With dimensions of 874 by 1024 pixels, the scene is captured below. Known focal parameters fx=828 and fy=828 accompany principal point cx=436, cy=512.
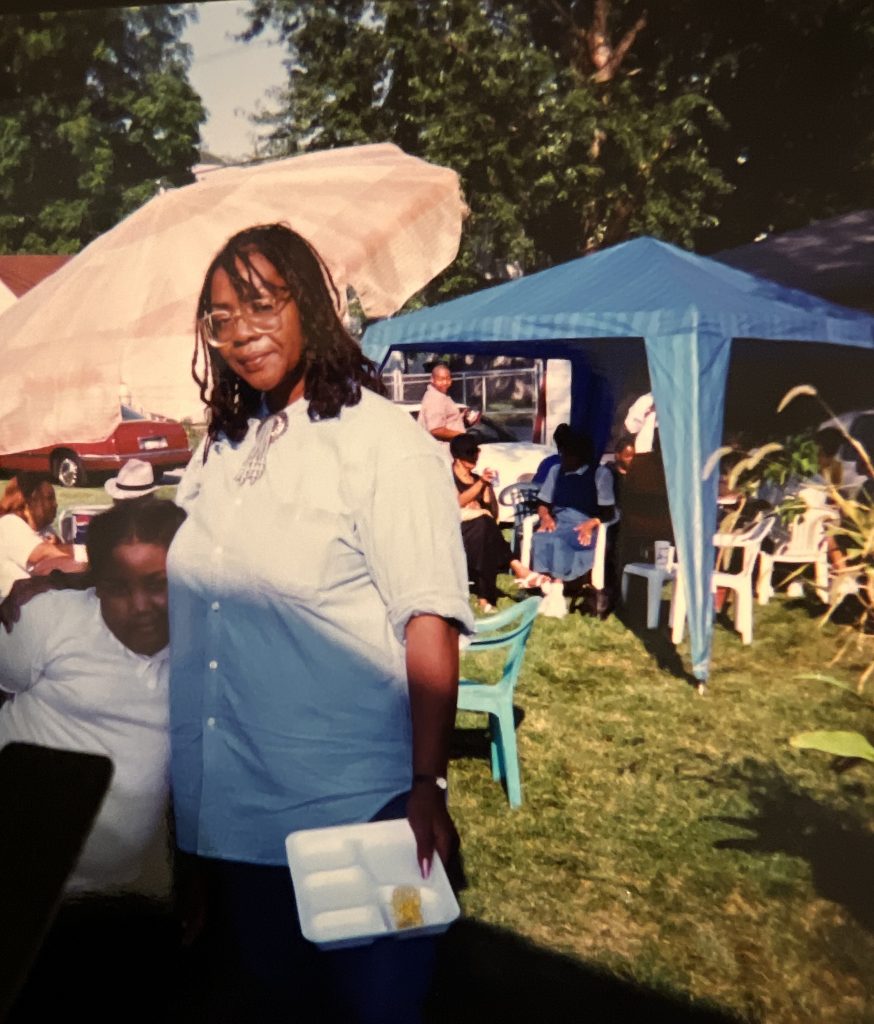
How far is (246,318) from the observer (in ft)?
4.66

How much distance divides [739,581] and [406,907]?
0.79 meters

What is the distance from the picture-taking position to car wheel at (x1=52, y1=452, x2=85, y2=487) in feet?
5.13

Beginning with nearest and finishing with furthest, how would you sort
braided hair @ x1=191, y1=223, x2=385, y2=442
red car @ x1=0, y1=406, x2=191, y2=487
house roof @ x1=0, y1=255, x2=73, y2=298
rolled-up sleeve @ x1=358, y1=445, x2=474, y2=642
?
rolled-up sleeve @ x1=358, y1=445, x2=474, y2=642
braided hair @ x1=191, y1=223, x2=385, y2=442
red car @ x1=0, y1=406, x2=191, y2=487
house roof @ x1=0, y1=255, x2=73, y2=298

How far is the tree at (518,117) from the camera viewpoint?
1.33 meters

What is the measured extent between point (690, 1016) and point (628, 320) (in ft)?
3.90

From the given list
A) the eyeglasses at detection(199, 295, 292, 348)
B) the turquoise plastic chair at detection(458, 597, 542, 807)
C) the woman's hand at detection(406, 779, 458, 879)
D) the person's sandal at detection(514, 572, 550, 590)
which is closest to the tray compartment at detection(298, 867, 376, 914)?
the woman's hand at detection(406, 779, 458, 879)

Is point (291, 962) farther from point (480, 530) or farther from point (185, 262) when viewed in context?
point (185, 262)

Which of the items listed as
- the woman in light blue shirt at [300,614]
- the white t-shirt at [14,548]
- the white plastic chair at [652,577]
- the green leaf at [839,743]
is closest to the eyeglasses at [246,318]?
the woman in light blue shirt at [300,614]

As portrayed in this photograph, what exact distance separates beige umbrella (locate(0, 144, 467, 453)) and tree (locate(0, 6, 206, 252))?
8cm

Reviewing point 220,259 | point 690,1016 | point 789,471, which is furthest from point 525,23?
point 690,1016

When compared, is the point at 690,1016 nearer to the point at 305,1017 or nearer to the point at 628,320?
the point at 305,1017

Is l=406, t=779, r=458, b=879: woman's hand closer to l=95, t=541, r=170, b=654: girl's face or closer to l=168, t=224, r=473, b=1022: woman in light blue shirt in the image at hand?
l=168, t=224, r=473, b=1022: woman in light blue shirt

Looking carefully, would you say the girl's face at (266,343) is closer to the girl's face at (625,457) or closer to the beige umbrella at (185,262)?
the beige umbrella at (185,262)

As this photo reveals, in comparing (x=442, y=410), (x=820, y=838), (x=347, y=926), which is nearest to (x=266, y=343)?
(x=442, y=410)
